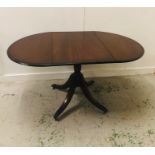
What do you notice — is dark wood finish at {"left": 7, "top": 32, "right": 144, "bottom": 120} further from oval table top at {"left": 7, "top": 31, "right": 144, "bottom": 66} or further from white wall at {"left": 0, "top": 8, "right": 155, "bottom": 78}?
white wall at {"left": 0, "top": 8, "right": 155, "bottom": 78}

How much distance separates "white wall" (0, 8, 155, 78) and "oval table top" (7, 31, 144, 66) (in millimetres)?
186

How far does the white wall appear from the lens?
2.12m

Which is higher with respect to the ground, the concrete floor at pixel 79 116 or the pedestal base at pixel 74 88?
the pedestal base at pixel 74 88

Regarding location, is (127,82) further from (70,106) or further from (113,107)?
(70,106)

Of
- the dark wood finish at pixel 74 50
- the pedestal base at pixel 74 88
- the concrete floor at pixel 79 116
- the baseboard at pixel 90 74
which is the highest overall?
the dark wood finish at pixel 74 50

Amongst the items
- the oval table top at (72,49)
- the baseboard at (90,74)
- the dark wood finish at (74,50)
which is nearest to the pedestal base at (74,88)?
the dark wood finish at (74,50)

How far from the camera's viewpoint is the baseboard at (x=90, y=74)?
239cm

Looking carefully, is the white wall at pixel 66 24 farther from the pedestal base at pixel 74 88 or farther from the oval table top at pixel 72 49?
the pedestal base at pixel 74 88

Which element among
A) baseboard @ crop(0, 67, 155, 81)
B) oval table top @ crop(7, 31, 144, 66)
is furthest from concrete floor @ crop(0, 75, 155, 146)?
oval table top @ crop(7, 31, 144, 66)

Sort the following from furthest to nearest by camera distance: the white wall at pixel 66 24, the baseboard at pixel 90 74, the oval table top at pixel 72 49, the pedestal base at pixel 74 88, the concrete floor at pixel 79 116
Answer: the baseboard at pixel 90 74 < the white wall at pixel 66 24 < the pedestal base at pixel 74 88 < the concrete floor at pixel 79 116 < the oval table top at pixel 72 49

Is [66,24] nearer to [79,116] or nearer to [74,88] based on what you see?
[74,88]

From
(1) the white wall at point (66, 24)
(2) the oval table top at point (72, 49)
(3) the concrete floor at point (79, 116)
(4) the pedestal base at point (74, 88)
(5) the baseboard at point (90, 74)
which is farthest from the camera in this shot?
(5) the baseboard at point (90, 74)

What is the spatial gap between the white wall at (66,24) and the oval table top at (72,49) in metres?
0.19

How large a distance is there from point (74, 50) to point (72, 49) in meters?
Result: 0.03
